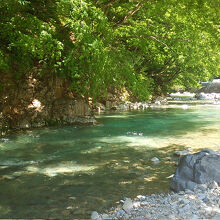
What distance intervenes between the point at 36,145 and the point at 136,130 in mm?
5618

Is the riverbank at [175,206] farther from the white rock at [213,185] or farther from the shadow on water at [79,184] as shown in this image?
the shadow on water at [79,184]

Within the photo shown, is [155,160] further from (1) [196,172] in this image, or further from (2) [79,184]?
(2) [79,184]

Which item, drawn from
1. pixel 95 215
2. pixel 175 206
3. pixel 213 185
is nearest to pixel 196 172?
pixel 213 185

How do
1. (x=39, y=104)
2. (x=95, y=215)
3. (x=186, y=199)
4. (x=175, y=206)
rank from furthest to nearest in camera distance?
1. (x=39, y=104)
2. (x=186, y=199)
3. (x=95, y=215)
4. (x=175, y=206)

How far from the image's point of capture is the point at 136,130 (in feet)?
47.9

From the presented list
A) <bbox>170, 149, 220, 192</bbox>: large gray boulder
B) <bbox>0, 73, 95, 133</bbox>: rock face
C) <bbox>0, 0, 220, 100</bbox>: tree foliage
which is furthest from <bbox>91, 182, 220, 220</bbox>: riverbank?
<bbox>0, 73, 95, 133</bbox>: rock face

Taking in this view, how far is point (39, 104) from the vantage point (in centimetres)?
1534

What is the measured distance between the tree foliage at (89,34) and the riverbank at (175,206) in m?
6.71

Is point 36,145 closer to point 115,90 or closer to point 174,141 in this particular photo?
point 174,141

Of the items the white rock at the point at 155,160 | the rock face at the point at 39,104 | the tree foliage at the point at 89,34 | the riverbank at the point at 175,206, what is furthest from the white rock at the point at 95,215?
the rock face at the point at 39,104

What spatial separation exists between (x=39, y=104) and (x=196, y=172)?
1094 cm

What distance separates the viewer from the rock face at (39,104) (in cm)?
1405

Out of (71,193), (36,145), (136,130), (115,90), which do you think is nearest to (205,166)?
(71,193)

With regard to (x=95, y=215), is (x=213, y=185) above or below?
above
